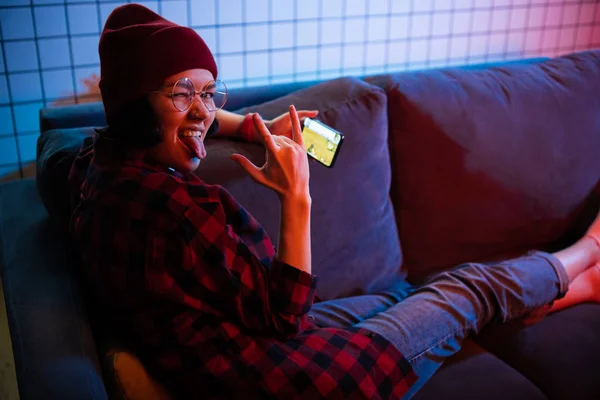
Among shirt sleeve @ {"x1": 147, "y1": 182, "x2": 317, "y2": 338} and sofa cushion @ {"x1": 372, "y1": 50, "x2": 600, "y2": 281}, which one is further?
sofa cushion @ {"x1": 372, "y1": 50, "x2": 600, "y2": 281}

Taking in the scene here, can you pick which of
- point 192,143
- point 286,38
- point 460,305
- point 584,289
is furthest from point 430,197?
point 192,143

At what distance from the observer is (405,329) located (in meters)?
1.32

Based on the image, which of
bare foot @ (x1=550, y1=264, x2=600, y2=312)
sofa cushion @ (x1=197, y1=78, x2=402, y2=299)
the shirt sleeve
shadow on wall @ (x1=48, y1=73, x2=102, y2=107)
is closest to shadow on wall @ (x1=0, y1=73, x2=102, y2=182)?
shadow on wall @ (x1=48, y1=73, x2=102, y2=107)

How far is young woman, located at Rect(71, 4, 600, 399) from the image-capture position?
102 cm

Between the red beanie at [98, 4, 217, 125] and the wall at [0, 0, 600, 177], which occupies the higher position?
the red beanie at [98, 4, 217, 125]

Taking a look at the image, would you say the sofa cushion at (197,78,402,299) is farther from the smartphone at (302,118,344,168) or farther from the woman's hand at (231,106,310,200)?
the woman's hand at (231,106,310,200)

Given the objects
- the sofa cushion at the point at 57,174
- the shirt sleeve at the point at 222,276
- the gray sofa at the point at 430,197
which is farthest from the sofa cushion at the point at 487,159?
the sofa cushion at the point at 57,174

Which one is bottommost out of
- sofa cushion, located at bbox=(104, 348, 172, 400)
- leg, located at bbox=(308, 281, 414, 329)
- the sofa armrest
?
leg, located at bbox=(308, 281, 414, 329)

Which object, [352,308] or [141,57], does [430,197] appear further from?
[141,57]

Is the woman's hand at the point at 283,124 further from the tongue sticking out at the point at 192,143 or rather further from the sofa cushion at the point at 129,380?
the sofa cushion at the point at 129,380

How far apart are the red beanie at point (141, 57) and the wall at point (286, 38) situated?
583 millimetres

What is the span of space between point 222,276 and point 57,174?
0.48 m

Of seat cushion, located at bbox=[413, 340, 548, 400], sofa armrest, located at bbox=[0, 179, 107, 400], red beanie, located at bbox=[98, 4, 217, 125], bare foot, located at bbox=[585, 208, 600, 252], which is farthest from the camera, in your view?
bare foot, located at bbox=[585, 208, 600, 252]

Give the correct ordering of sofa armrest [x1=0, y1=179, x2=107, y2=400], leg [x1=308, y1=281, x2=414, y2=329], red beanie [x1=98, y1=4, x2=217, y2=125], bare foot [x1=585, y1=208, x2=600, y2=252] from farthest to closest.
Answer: bare foot [x1=585, y1=208, x2=600, y2=252]
leg [x1=308, y1=281, x2=414, y2=329]
red beanie [x1=98, y1=4, x2=217, y2=125]
sofa armrest [x1=0, y1=179, x2=107, y2=400]
